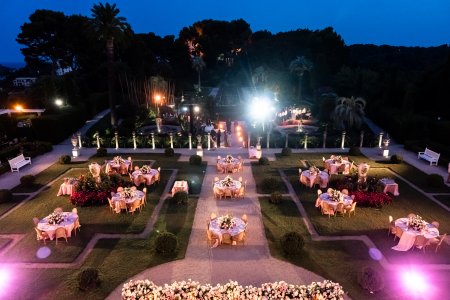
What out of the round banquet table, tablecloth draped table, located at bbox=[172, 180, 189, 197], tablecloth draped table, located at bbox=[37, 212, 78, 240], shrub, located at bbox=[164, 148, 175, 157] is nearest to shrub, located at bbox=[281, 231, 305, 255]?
tablecloth draped table, located at bbox=[172, 180, 189, 197]

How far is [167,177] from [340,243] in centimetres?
1129

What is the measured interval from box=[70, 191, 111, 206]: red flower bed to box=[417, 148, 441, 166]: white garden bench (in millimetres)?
21201

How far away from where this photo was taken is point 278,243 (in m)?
13.6

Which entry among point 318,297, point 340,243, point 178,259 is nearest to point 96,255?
Answer: point 178,259

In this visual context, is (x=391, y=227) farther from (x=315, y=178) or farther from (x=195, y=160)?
(x=195, y=160)

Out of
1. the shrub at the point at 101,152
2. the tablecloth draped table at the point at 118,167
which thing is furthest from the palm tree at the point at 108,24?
the tablecloth draped table at the point at 118,167

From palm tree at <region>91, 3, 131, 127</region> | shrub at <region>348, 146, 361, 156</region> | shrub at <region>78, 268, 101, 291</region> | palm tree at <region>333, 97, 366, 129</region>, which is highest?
palm tree at <region>91, 3, 131, 127</region>

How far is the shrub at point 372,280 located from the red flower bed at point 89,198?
40.5 ft

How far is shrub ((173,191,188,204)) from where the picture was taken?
56.4ft

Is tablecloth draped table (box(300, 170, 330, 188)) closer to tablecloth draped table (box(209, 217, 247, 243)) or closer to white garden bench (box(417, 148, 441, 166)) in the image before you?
tablecloth draped table (box(209, 217, 247, 243))

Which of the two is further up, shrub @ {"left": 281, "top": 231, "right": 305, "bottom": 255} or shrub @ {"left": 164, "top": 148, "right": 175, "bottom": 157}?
shrub @ {"left": 164, "top": 148, "right": 175, "bottom": 157}

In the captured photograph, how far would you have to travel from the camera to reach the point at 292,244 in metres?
12.5

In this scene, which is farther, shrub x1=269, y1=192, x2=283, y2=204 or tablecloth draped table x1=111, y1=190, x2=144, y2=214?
shrub x1=269, y1=192, x2=283, y2=204

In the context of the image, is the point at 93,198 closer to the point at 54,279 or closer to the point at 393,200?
the point at 54,279
